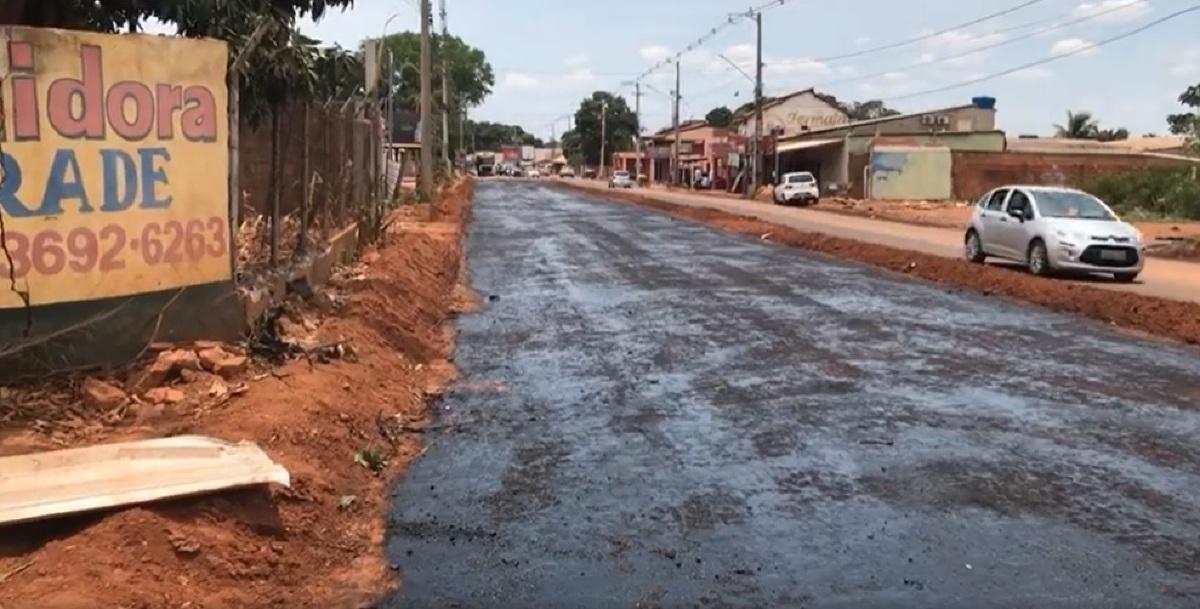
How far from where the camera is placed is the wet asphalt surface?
571 cm

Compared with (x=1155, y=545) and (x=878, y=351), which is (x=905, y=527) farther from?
(x=878, y=351)

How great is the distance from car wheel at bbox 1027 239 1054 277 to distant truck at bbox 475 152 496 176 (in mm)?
138152

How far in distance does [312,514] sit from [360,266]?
11203mm

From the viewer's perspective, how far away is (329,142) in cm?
1609

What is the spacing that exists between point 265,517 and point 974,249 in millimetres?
20829

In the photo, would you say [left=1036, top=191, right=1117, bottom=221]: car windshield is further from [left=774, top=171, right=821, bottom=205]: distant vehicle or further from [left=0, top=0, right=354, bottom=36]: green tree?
[left=774, top=171, right=821, bottom=205]: distant vehicle

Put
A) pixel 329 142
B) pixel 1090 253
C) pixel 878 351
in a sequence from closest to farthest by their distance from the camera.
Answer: pixel 878 351, pixel 329 142, pixel 1090 253

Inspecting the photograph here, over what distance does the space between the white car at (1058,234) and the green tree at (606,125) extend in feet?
469

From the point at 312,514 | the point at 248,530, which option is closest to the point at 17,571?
the point at 248,530

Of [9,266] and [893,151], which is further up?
[893,151]

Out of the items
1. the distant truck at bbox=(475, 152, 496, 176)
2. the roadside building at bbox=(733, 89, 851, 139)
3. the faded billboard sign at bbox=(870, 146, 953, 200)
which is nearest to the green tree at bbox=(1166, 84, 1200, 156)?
the faded billboard sign at bbox=(870, 146, 953, 200)

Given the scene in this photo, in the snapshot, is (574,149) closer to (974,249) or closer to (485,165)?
(485,165)

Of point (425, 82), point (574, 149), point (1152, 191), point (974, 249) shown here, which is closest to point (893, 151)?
point (1152, 191)

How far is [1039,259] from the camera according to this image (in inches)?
864
